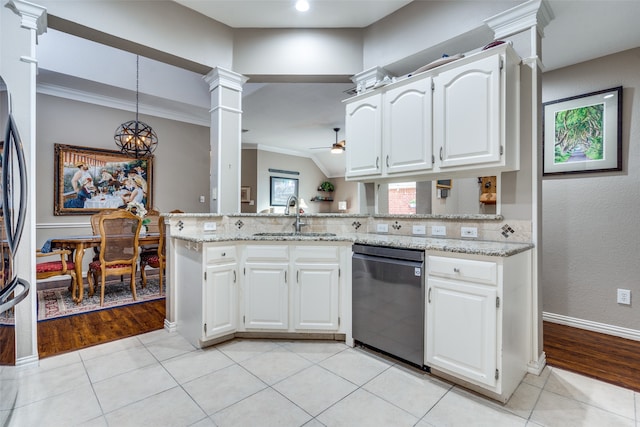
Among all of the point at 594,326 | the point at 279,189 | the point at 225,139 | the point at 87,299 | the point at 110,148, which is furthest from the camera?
the point at 279,189

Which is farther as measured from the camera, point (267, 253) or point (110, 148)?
point (110, 148)

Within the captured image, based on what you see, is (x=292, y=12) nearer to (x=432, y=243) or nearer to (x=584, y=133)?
(x=432, y=243)

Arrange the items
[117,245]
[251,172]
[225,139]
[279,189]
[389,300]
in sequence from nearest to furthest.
Answer: [389,300] → [225,139] → [117,245] → [251,172] → [279,189]

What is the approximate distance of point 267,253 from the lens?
247 centimetres

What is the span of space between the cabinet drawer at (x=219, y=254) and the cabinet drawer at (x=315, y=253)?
503 millimetres

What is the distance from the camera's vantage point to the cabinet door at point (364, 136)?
2.63 metres

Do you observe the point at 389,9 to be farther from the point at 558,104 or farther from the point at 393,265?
the point at 393,265

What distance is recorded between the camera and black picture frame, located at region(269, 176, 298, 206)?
778 cm

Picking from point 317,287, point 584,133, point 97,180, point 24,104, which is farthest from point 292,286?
point 97,180

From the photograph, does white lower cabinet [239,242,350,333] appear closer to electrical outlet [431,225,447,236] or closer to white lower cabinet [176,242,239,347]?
white lower cabinet [176,242,239,347]

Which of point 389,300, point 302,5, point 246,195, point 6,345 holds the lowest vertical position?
point 6,345

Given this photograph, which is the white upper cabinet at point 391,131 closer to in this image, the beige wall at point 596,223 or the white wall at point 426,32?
the white wall at point 426,32

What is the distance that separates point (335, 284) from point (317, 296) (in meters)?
0.17

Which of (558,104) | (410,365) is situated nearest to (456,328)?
(410,365)
